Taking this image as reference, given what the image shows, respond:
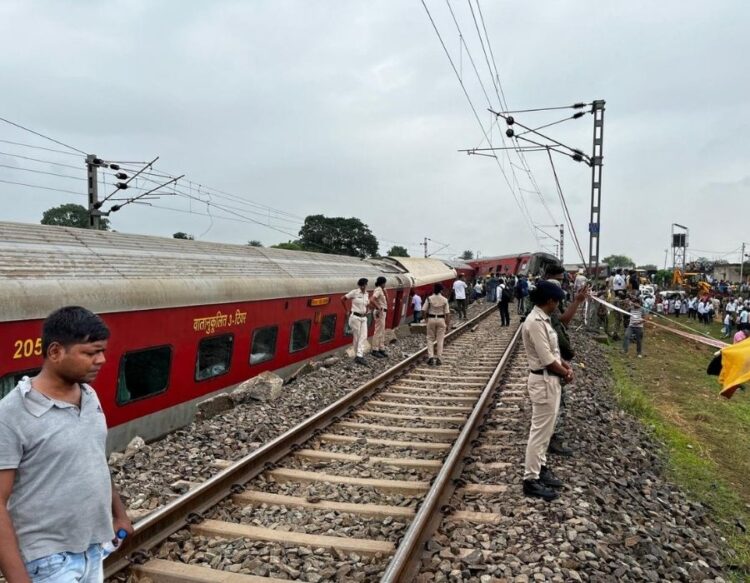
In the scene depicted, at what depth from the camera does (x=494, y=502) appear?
5.17 m

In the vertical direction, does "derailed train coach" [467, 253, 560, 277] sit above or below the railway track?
above

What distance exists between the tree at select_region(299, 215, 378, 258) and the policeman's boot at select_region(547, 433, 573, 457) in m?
79.3

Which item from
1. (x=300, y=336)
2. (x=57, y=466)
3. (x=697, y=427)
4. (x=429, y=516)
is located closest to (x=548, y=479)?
(x=429, y=516)

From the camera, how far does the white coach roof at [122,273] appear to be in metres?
6.00

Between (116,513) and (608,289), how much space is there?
19.8 meters

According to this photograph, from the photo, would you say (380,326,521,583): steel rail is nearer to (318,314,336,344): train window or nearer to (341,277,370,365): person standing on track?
(341,277,370,365): person standing on track

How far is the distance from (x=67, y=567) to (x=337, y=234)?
279ft

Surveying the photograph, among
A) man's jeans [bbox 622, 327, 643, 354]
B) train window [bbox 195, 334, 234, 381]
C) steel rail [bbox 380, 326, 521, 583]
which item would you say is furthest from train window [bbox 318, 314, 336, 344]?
man's jeans [bbox 622, 327, 643, 354]

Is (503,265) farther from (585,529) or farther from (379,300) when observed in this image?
(585,529)

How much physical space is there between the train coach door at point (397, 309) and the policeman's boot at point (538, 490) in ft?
48.0

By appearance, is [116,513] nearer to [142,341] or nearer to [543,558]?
[543,558]

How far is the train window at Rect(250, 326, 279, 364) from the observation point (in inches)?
413

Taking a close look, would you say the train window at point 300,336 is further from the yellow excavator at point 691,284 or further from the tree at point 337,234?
the tree at point 337,234

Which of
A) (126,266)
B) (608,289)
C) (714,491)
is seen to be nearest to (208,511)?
(126,266)
